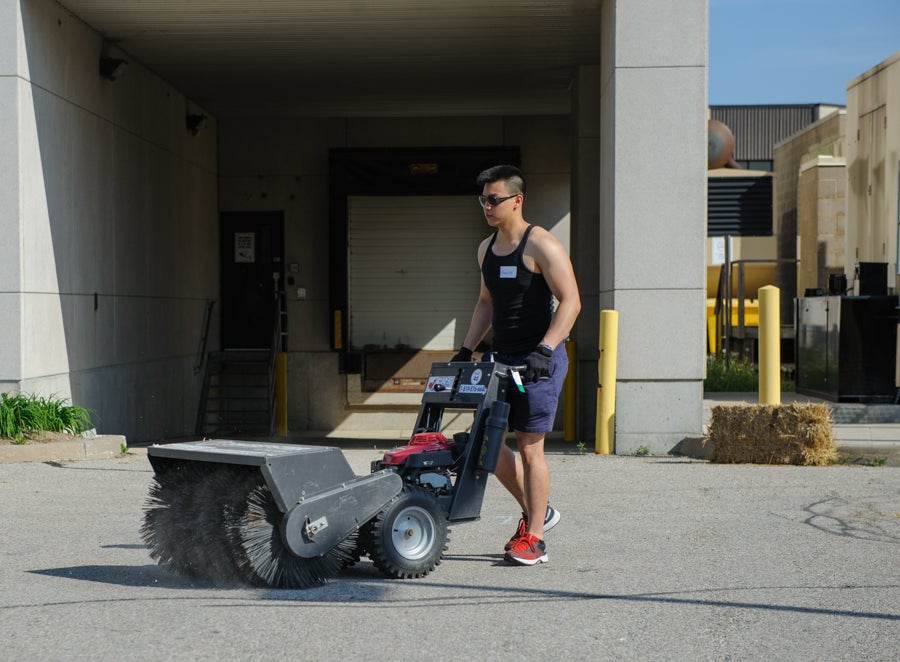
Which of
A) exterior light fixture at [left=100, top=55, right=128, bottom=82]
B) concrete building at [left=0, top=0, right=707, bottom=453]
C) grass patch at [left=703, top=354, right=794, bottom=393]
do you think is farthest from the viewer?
grass patch at [left=703, top=354, right=794, bottom=393]

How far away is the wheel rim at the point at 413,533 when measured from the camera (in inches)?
224

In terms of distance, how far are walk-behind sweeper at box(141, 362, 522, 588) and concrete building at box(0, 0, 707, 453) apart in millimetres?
5971

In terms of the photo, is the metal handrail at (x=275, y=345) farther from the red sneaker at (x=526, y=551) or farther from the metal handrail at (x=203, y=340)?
the red sneaker at (x=526, y=551)

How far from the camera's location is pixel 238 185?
21.6 meters

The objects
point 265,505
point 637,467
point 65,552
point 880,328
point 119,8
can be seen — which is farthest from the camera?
point 880,328

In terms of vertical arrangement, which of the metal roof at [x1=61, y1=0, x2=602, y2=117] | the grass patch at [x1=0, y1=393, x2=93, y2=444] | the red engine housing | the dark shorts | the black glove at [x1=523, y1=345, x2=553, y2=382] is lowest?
the grass patch at [x1=0, y1=393, x2=93, y2=444]

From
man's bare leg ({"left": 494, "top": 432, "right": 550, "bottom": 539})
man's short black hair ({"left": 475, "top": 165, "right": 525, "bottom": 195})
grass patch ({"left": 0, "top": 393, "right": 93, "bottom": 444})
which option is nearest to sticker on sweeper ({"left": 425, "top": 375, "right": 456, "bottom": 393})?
man's bare leg ({"left": 494, "top": 432, "right": 550, "bottom": 539})

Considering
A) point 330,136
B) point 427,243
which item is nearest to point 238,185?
point 330,136

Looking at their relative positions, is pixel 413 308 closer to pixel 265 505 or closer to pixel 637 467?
pixel 637 467

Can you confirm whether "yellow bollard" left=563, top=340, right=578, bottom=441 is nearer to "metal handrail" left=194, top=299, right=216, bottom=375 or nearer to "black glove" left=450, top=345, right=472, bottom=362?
"metal handrail" left=194, top=299, right=216, bottom=375

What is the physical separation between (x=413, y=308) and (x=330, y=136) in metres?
3.45

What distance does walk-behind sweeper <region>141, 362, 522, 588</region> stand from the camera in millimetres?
5348

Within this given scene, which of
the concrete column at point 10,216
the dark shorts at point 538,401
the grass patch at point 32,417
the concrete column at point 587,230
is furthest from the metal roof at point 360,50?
the dark shorts at point 538,401

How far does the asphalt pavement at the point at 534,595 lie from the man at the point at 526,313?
344 mm
